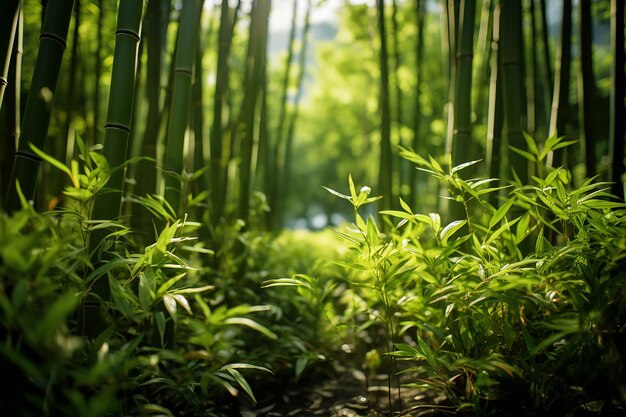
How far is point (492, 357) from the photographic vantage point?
2.17ft

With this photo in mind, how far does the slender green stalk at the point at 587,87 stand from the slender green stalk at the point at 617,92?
6 centimetres

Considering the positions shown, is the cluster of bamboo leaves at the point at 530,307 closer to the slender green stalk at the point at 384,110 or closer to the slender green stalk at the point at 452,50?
the slender green stalk at the point at 452,50

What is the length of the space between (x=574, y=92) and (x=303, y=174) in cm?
842

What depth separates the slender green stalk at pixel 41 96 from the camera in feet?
2.57

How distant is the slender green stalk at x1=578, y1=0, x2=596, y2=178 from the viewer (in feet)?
3.85

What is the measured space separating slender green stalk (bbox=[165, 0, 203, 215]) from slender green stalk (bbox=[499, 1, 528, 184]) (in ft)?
2.78

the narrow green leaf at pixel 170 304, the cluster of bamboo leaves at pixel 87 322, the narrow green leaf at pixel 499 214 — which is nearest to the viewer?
the cluster of bamboo leaves at pixel 87 322

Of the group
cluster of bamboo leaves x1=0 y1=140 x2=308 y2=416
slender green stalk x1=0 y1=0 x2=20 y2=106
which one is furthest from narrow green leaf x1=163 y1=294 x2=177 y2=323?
slender green stalk x1=0 y1=0 x2=20 y2=106

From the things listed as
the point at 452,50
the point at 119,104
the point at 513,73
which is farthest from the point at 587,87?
the point at 119,104

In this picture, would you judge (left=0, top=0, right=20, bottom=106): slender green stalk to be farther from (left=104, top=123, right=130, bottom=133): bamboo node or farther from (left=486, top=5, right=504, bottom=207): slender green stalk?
(left=486, top=5, right=504, bottom=207): slender green stalk

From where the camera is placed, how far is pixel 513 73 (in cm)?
110

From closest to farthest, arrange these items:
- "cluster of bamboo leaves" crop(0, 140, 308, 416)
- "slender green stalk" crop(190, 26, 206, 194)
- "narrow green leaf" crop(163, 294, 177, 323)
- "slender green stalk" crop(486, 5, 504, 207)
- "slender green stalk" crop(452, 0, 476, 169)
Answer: "cluster of bamboo leaves" crop(0, 140, 308, 416) < "narrow green leaf" crop(163, 294, 177, 323) < "slender green stalk" crop(452, 0, 476, 169) < "slender green stalk" crop(486, 5, 504, 207) < "slender green stalk" crop(190, 26, 206, 194)

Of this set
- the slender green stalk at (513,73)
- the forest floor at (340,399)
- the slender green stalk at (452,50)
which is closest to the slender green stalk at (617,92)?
the slender green stalk at (513,73)

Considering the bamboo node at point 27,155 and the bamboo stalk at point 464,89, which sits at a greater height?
the bamboo stalk at point 464,89
